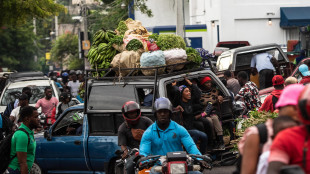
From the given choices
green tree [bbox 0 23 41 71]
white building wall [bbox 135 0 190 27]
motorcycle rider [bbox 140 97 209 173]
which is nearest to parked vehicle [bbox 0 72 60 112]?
motorcycle rider [bbox 140 97 209 173]

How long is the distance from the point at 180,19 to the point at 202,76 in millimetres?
9567

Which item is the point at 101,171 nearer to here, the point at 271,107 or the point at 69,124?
the point at 69,124

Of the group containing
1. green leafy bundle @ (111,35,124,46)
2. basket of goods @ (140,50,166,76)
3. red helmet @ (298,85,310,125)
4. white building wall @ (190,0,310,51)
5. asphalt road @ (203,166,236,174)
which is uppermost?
white building wall @ (190,0,310,51)

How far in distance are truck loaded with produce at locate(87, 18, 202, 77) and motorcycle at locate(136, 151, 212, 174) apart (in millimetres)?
3924

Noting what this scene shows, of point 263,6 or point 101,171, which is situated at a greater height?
point 263,6

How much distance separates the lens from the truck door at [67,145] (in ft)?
39.2

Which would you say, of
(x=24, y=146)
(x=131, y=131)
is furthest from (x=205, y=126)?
(x=24, y=146)

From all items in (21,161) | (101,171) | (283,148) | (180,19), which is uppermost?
(180,19)

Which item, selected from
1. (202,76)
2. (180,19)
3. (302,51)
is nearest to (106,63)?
(202,76)

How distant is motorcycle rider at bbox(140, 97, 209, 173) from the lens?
26.1 feet

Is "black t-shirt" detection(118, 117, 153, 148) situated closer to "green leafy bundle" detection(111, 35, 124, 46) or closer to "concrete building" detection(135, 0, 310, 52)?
"green leafy bundle" detection(111, 35, 124, 46)

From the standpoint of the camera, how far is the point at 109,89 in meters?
11.5

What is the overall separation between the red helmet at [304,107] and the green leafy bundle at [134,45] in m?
7.74

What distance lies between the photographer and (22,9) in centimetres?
2088
